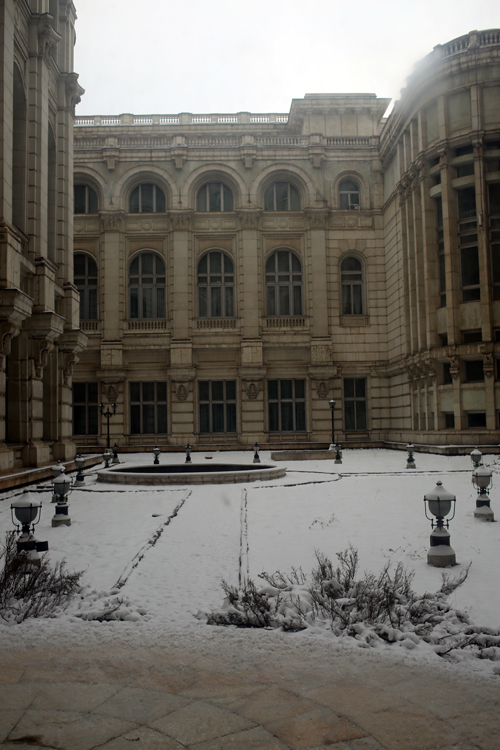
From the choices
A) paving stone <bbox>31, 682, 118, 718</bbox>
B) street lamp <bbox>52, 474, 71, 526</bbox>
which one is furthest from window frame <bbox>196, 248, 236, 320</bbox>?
paving stone <bbox>31, 682, 118, 718</bbox>

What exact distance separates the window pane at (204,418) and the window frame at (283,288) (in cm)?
757

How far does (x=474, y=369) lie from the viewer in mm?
33000

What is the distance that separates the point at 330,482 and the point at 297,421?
867 inches

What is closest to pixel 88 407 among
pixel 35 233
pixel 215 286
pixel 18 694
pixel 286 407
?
pixel 215 286

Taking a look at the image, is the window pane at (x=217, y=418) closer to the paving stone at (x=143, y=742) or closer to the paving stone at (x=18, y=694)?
the paving stone at (x=18, y=694)

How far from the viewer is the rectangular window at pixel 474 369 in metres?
32.7

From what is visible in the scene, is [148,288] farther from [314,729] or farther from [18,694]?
[314,729]

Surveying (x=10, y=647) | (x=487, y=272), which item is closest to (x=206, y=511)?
(x=10, y=647)

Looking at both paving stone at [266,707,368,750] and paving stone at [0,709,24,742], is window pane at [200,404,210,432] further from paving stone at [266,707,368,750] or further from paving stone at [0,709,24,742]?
paving stone at [266,707,368,750]

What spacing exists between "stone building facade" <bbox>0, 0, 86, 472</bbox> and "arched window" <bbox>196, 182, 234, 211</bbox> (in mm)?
14799

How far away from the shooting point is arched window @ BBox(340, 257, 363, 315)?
42156 millimetres

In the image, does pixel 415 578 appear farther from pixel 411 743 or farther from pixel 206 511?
pixel 206 511

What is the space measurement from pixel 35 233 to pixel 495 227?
74.9ft

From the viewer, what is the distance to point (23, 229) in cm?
2205
